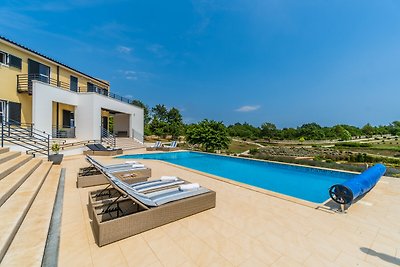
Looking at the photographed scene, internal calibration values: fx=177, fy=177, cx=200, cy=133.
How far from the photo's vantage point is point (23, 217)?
318 centimetres

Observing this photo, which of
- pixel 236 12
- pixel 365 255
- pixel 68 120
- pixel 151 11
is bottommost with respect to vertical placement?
pixel 365 255

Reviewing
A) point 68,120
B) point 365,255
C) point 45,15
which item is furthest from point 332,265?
point 45,15

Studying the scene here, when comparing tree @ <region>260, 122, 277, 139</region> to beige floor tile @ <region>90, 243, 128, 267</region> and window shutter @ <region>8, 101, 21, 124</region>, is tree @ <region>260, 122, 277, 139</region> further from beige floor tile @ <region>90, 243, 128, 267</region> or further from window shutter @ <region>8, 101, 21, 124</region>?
beige floor tile @ <region>90, 243, 128, 267</region>

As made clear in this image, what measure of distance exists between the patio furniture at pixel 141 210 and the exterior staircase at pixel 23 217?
762 mm

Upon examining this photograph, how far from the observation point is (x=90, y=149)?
1304 centimetres

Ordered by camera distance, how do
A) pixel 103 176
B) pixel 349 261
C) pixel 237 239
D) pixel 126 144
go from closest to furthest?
pixel 349 261 < pixel 237 239 < pixel 103 176 < pixel 126 144

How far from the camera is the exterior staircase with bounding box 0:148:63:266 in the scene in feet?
7.65

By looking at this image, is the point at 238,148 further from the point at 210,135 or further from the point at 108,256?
the point at 108,256

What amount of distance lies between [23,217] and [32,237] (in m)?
0.72

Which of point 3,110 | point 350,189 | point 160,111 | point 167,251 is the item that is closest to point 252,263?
point 167,251

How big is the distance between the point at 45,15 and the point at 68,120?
8.84 m

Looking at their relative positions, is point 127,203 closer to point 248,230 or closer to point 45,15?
point 248,230

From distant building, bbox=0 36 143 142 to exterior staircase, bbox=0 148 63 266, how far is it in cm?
946

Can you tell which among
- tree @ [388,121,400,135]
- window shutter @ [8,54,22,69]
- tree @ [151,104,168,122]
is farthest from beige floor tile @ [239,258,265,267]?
tree @ [388,121,400,135]
